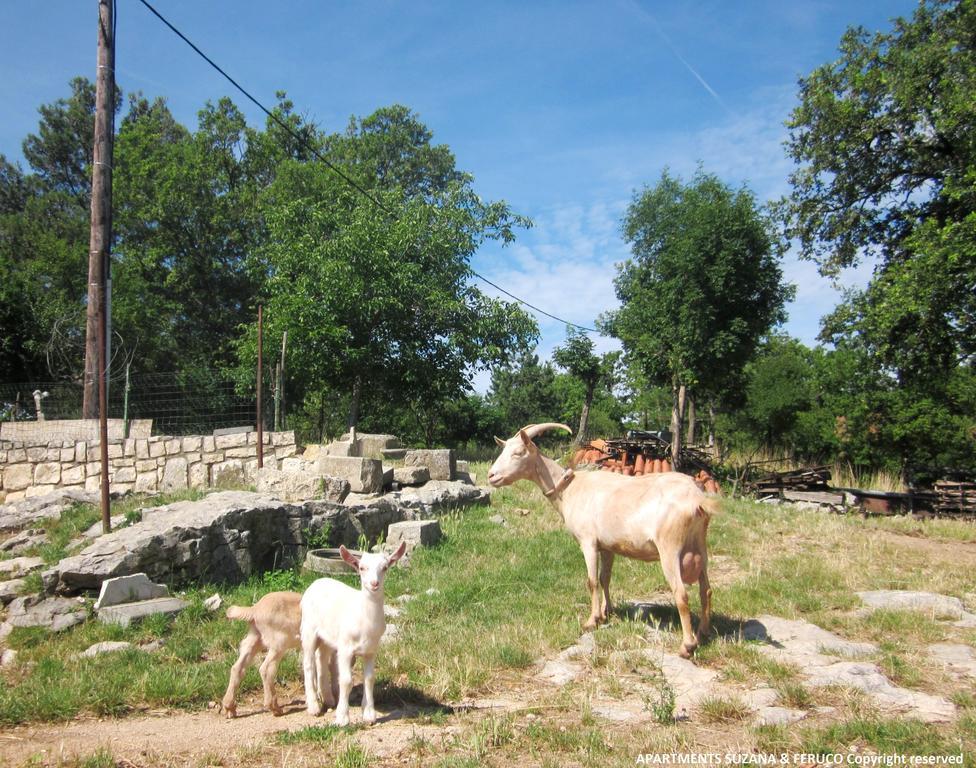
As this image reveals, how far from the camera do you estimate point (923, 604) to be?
7227 mm

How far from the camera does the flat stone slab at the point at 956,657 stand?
5504 mm

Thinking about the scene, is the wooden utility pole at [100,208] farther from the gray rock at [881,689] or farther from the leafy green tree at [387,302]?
the gray rock at [881,689]

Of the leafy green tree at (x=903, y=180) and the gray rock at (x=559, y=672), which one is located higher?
the leafy green tree at (x=903, y=180)

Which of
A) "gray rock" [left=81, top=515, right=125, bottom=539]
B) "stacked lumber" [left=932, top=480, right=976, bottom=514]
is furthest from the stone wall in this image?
"stacked lumber" [left=932, top=480, right=976, bottom=514]

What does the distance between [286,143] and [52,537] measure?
29043 millimetres

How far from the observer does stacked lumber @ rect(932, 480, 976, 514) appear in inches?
694

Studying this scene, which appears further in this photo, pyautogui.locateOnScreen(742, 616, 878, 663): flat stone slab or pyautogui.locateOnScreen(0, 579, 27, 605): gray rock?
pyautogui.locateOnScreen(0, 579, 27, 605): gray rock

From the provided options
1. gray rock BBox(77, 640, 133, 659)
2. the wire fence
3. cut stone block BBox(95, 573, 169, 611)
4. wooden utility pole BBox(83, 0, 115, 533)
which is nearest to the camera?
gray rock BBox(77, 640, 133, 659)

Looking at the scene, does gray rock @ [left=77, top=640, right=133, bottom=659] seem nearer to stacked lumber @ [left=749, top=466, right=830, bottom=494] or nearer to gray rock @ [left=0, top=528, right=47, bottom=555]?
gray rock @ [left=0, top=528, right=47, bottom=555]

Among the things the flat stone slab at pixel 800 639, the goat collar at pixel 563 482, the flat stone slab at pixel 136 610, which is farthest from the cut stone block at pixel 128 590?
the flat stone slab at pixel 800 639

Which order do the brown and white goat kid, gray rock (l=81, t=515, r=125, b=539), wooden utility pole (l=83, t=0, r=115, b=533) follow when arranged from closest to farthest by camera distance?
the brown and white goat kid → gray rock (l=81, t=515, r=125, b=539) → wooden utility pole (l=83, t=0, r=115, b=533)

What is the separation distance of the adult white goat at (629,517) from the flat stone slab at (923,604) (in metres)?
2.19

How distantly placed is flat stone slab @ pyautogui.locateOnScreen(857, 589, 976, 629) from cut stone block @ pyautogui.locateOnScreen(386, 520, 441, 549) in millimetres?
5024

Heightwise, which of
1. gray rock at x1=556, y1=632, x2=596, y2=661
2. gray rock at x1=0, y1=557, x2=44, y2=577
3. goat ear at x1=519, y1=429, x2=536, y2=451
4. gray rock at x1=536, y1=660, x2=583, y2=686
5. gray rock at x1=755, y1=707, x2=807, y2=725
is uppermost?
goat ear at x1=519, y1=429, x2=536, y2=451
